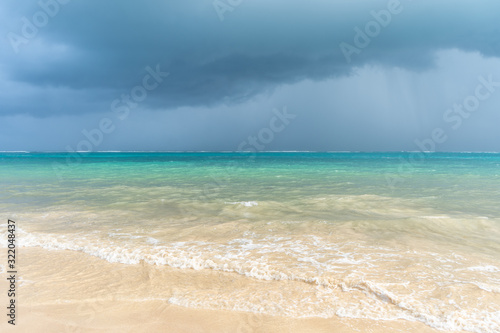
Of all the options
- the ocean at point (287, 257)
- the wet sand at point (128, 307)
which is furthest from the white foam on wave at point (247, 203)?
the wet sand at point (128, 307)

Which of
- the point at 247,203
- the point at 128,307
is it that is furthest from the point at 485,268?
the point at 247,203

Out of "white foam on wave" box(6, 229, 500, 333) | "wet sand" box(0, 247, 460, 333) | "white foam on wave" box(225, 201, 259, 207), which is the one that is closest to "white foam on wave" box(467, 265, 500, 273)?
"white foam on wave" box(6, 229, 500, 333)

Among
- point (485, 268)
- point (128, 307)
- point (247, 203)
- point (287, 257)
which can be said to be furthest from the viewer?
point (247, 203)

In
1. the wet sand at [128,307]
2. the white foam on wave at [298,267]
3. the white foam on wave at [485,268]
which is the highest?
the white foam on wave at [485,268]

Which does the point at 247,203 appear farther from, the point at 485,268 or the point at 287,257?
the point at 485,268

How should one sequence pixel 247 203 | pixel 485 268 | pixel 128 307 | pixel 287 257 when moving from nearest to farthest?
pixel 128 307
pixel 485 268
pixel 287 257
pixel 247 203

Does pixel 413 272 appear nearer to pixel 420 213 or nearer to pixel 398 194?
pixel 420 213

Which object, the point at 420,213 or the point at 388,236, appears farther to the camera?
the point at 420,213

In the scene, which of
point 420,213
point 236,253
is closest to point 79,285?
point 236,253

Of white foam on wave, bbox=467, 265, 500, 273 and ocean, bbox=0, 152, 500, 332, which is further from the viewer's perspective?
white foam on wave, bbox=467, 265, 500, 273

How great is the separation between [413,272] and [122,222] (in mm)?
9212

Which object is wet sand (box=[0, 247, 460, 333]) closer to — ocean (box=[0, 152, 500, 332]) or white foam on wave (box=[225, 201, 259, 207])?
ocean (box=[0, 152, 500, 332])

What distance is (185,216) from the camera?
11.6 metres

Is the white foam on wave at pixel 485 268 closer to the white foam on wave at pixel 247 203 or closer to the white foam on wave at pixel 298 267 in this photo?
the white foam on wave at pixel 298 267
